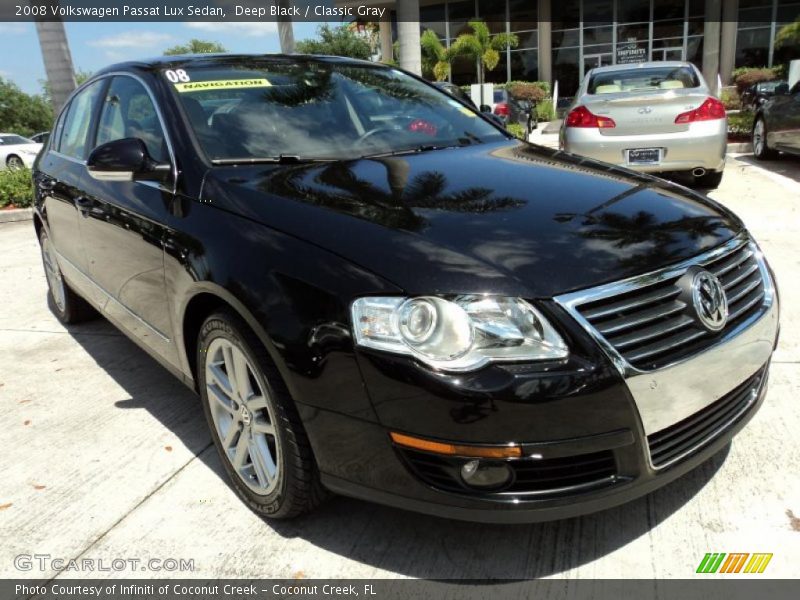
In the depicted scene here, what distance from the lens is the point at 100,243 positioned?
345 cm

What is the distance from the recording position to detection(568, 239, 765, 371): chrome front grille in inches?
74.7

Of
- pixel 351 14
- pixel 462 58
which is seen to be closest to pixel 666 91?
pixel 462 58

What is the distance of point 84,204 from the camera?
11.8 feet

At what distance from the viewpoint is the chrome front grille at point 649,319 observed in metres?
1.90

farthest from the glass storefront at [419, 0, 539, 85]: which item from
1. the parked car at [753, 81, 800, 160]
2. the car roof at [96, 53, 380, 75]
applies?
the car roof at [96, 53, 380, 75]

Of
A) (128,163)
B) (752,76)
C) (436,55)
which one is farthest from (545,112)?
(128,163)

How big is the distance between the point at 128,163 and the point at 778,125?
30.2 ft

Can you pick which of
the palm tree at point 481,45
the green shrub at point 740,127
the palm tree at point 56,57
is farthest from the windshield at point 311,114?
the palm tree at point 481,45

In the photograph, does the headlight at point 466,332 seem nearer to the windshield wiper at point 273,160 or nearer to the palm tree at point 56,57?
the windshield wiper at point 273,160

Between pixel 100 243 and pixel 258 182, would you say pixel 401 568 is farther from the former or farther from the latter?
pixel 100 243

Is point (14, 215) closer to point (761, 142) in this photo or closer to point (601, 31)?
point (761, 142)

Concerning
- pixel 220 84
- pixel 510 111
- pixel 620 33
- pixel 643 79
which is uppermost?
pixel 620 33

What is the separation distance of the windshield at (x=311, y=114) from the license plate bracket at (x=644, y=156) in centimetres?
409

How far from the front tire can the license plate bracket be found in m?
5.90
